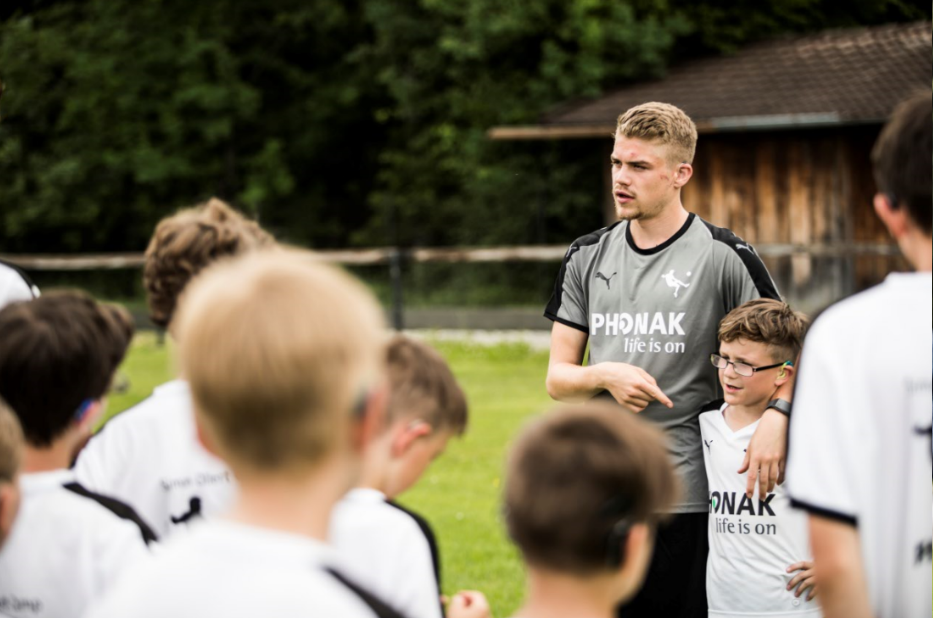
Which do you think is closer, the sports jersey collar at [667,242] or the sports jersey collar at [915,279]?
the sports jersey collar at [915,279]

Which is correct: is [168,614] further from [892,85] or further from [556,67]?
[556,67]

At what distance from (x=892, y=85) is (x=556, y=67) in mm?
7512

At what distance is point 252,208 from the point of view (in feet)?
108

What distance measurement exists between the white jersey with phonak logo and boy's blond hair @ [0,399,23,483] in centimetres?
261

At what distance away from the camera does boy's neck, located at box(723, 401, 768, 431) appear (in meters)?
4.41

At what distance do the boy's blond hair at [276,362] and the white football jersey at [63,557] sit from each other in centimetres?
90

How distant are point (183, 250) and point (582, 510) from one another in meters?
1.60

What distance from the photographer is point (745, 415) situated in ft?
14.5

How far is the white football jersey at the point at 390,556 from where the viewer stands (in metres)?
2.60

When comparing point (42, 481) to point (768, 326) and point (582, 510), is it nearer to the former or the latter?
point (582, 510)

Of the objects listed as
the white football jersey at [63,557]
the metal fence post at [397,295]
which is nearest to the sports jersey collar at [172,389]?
the white football jersey at [63,557]

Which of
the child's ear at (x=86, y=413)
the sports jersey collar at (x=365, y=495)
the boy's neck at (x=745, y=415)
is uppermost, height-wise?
the child's ear at (x=86, y=413)

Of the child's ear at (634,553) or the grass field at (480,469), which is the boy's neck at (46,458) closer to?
the child's ear at (634,553)

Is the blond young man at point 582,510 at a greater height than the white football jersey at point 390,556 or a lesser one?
greater
